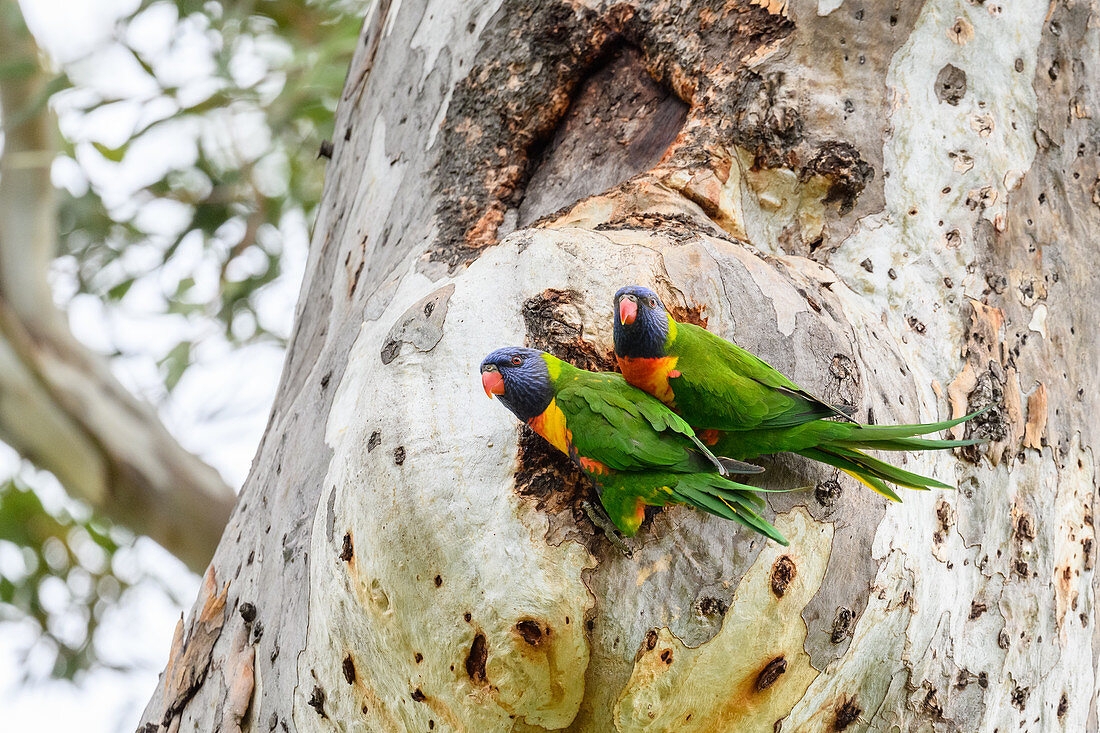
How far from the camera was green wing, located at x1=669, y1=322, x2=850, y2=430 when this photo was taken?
1372mm

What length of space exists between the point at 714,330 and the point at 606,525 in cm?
41

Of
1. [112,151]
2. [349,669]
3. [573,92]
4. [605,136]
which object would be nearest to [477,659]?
[349,669]

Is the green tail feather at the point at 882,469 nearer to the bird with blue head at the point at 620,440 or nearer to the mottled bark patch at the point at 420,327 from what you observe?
the bird with blue head at the point at 620,440

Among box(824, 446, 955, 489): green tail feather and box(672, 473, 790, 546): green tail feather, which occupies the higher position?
box(672, 473, 790, 546): green tail feather

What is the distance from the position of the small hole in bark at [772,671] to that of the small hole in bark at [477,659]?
430 millimetres

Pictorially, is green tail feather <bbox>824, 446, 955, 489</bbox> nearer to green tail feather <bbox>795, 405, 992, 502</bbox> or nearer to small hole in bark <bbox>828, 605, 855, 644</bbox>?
green tail feather <bbox>795, 405, 992, 502</bbox>

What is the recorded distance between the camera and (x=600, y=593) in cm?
136

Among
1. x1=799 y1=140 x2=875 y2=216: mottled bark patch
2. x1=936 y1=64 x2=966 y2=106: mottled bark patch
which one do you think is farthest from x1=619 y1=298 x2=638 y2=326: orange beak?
x1=936 y1=64 x2=966 y2=106: mottled bark patch

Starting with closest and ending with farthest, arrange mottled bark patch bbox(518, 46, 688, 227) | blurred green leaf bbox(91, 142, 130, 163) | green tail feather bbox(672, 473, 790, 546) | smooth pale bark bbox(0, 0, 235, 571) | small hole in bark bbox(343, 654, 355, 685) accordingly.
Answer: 1. green tail feather bbox(672, 473, 790, 546)
2. small hole in bark bbox(343, 654, 355, 685)
3. mottled bark patch bbox(518, 46, 688, 227)
4. smooth pale bark bbox(0, 0, 235, 571)
5. blurred green leaf bbox(91, 142, 130, 163)

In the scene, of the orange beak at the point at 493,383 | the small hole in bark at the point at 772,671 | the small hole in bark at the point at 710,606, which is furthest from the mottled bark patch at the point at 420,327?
the small hole in bark at the point at 772,671

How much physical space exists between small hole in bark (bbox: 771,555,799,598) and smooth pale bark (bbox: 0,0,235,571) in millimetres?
2921

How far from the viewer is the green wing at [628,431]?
1.30 metres

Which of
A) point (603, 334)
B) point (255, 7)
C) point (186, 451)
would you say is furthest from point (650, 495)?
point (255, 7)

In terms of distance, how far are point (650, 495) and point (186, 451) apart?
3.09 metres
